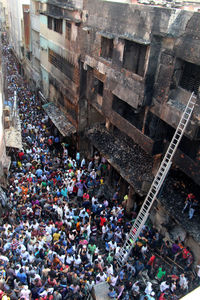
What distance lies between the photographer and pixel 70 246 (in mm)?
11781

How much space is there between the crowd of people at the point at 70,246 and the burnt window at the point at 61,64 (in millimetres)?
7044

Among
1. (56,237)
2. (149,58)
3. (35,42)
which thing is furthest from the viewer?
(35,42)

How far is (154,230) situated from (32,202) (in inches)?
259

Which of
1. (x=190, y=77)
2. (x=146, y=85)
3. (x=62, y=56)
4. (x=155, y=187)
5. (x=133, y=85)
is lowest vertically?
(x=155, y=187)

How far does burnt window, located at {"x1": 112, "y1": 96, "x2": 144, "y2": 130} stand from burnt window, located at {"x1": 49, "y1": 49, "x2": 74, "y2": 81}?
6.02 meters

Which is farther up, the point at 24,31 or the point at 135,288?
the point at 24,31

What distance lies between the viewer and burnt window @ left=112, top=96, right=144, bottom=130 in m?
15.0

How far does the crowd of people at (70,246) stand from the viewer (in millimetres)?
10047

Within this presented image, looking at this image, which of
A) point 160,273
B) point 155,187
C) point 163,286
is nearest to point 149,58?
point 155,187

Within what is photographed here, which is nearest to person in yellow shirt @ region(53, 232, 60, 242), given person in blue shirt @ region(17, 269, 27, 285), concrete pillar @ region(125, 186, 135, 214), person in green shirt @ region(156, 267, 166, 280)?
person in blue shirt @ region(17, 269, 27, 285)

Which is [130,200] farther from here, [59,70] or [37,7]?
[37,7]

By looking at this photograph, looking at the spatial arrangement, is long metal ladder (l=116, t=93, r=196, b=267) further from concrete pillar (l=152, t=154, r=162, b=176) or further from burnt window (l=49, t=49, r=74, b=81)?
burnt window (l=49, t=49, r=74, b=81)

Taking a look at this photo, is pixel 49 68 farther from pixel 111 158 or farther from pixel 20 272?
pixel 20 272

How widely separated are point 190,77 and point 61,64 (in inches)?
542
